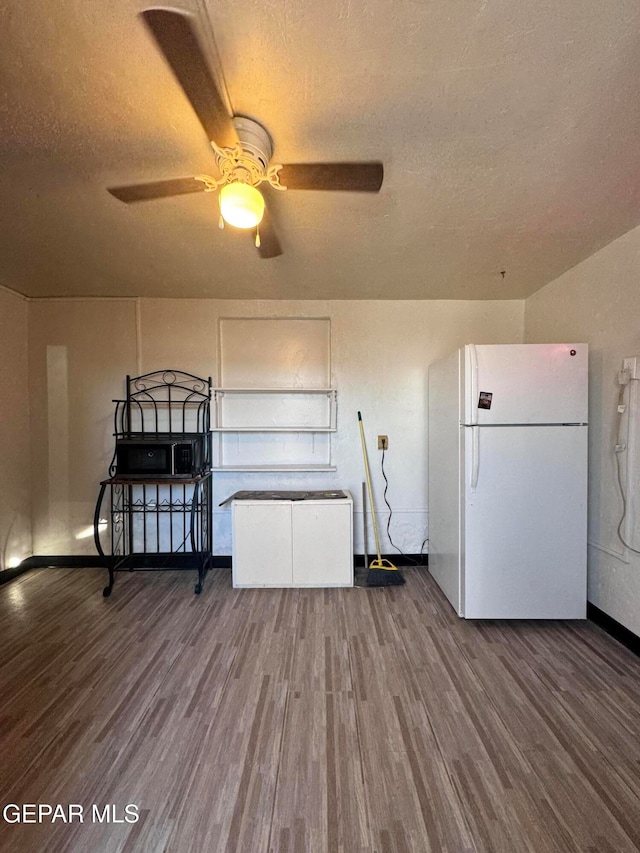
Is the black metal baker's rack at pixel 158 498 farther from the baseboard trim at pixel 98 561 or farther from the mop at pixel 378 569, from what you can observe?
the mop at pixel 378 569

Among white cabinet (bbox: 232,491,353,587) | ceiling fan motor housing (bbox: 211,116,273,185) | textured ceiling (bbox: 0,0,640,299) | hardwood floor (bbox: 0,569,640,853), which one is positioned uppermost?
textured ceiling (bbox: 0,0,640,299)

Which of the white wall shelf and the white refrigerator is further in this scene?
the white wall shelf

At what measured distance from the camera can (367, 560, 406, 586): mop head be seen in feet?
8.78

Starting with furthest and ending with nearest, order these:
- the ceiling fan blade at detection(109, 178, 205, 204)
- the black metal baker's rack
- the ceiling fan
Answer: the black metal baker's rack, the ceiling fan blade at detection(109, 178, 205, 204), the ceiling fan

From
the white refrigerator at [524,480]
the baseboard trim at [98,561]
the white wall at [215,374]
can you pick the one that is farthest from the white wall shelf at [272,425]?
the white refrigerator at [524,480]

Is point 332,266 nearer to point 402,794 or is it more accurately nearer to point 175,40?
point 175,40

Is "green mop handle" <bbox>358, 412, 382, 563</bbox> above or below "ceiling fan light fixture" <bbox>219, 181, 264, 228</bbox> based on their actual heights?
below

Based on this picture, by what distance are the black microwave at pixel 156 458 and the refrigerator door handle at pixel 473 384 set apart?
6.65 ft

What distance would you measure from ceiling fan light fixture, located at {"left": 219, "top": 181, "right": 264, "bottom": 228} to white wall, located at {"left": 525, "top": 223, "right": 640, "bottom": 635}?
2139 mm

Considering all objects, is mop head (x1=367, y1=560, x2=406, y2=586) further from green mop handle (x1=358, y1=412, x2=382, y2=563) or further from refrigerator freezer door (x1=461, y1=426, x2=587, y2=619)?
refrigerator freezer door (x1=461, y1=426, x2=587, y2=619)

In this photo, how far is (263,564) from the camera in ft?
8.65

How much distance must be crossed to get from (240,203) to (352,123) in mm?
499

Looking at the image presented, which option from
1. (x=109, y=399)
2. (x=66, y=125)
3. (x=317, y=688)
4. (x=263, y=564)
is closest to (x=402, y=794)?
(x=317, y=688)

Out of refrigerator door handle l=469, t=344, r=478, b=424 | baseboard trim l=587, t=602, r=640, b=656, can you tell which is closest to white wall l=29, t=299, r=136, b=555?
refrigerator door handle l=469, t=344, r=478, b=424
